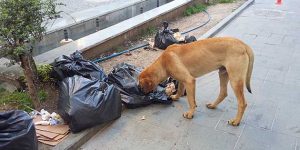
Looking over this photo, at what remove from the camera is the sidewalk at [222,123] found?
3951 millimetres

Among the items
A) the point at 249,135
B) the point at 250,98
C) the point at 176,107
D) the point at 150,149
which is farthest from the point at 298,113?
the point at 150,149

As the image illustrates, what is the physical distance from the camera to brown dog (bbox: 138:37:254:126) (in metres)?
3.99

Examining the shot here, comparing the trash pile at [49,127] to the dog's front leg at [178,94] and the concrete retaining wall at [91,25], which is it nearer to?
the dog's front leg at [178,94]

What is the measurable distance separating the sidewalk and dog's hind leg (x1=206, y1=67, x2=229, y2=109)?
0.10m

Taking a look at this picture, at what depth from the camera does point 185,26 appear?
9258 mm

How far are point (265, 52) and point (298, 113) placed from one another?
2810 mm

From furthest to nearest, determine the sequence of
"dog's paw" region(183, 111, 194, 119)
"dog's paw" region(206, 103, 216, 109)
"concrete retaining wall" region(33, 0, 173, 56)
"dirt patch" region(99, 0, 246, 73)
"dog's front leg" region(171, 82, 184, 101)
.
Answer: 1. "concrete retaining wall" region(33, 0, 173, 56)
2. "dirt patch" region(99, 0, 246, 73)
3. "dog's front leg" region(171, 82, 184, 101)
4. "dog's paw" region(206, 103, 216, 109)
5. "dog's paw" region(183, 111, 194, 119)

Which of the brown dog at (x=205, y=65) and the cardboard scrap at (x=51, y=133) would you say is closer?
the cardboard scrap at (x=51, y=133)

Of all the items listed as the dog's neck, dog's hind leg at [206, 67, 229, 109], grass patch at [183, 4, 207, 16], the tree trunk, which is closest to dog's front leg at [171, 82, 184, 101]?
dog's hind leg at [206, 67, 229, 109]

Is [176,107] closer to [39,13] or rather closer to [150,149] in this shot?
[150,149]

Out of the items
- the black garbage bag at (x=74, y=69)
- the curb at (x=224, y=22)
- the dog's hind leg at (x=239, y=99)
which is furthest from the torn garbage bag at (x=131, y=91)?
the curb at (x=224, y=22)

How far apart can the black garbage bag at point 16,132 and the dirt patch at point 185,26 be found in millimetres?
2669

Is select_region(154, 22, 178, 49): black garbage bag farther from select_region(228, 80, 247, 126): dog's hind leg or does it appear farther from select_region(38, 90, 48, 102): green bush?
select_region(38, 90, 48, 102): green bush

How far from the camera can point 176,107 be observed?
4762 mm
